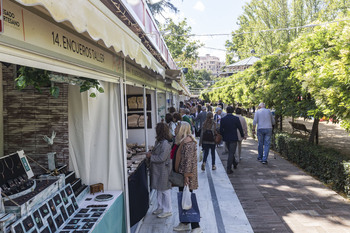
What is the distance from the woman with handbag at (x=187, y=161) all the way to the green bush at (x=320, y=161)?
336 centimetres

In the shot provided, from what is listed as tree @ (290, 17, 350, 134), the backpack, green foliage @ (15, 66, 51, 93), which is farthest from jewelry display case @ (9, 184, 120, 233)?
tree @ (290, 17, 350, 134)

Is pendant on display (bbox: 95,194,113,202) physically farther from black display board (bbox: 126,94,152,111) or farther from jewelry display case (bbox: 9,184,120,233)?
black display board (bbox: 126,94,152,111)

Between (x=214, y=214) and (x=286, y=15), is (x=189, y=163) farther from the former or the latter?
(x=286, y=15)

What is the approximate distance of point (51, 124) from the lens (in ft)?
12.2

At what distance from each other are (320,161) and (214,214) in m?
3.55

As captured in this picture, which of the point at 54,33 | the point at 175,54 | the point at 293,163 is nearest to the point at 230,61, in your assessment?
the point at 175,54

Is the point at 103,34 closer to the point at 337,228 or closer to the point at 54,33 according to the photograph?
the point at 54,33


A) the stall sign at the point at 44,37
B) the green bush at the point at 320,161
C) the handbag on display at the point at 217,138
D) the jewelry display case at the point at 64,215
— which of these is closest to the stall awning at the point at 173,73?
the handbag on display at the point at 217,138

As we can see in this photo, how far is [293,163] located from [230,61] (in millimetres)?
49827

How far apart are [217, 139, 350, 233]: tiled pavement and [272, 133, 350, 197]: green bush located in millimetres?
209

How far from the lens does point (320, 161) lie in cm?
714

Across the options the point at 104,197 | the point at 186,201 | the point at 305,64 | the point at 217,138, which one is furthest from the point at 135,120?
the point at 305,64

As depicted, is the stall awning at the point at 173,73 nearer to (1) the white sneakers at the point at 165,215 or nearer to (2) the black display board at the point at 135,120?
(2) the black display board at the point at 135,120

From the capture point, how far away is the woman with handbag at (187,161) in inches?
173
